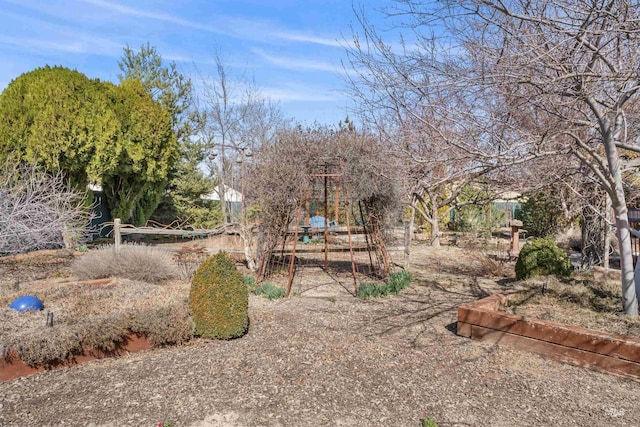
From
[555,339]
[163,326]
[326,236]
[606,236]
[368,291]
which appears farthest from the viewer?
[326,236]

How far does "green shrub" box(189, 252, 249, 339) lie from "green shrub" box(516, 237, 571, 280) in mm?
5193

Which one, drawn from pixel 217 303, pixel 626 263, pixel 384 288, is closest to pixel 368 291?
pixel 384 288

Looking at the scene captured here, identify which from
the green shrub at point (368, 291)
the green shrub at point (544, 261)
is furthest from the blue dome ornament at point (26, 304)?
the green shrub at point (544, 261)

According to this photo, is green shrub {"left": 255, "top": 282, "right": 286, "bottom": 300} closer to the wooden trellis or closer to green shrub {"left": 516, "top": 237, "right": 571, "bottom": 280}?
the wooden trellis

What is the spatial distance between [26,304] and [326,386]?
143 inches

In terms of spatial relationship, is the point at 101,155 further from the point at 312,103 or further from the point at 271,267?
the point at 312,103

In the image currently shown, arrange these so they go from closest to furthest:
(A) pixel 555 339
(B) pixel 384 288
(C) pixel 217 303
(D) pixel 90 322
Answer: (A) pixel 555 339, (D) pixel 90 322, (C) pixel 217 303, (B) pixel 384 288

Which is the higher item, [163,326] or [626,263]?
[626,263]

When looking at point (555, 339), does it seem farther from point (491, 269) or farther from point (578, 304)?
point (491, 269)

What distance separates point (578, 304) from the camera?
209 inches

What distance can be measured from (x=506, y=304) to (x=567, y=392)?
7.18 feet

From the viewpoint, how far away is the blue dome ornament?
493 centimetres

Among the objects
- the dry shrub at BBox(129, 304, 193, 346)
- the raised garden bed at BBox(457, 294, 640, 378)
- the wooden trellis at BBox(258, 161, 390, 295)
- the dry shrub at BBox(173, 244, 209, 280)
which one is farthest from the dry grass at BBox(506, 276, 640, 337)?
the dry shrub at BBox(173, 244, 209, 280)

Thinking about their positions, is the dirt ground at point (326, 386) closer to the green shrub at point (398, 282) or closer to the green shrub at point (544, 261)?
the green shrub at point (398, 282)
